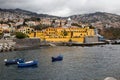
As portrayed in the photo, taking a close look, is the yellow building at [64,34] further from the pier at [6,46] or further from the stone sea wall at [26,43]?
the pier at [6,46]

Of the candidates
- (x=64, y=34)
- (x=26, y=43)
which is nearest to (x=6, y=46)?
(x=26, y=43)

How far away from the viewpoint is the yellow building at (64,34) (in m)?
122

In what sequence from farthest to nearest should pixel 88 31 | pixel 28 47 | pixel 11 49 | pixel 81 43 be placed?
pixel 88 31 → pixel 81 43 → pixel 28 47 → pixel 11 49

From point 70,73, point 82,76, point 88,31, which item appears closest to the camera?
→ point 82,76

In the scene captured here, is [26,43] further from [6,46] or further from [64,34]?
[64,34]

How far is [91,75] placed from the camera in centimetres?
3803

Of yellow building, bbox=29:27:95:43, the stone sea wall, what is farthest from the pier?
yellow building, bbox=29:27:95:43

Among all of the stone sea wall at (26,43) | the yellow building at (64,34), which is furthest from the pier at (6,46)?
the yellow building at (64,34)

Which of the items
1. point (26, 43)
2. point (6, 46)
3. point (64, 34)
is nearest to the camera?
point (6, 46)

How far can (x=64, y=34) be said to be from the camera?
126562mm

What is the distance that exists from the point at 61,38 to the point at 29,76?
8411 centimetres

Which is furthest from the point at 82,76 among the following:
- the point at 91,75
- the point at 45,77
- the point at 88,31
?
the point at 88,31

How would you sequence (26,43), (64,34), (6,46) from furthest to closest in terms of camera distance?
(64,34), (26,43), (6,46)

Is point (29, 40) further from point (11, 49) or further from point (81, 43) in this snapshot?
point (81, 43)
